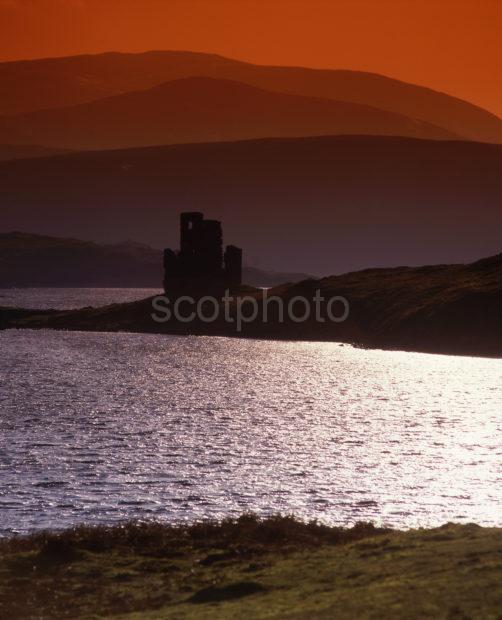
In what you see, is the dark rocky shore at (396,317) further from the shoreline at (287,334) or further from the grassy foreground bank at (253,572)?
the grassy foreground bank at (253,572)

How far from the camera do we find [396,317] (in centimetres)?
16462

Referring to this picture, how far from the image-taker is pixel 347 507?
45.2 metres

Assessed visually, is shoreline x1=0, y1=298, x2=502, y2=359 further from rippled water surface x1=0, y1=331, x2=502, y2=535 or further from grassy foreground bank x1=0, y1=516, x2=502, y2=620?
grassy foreground bank x1=0, y1=516, x2=502, y2=620

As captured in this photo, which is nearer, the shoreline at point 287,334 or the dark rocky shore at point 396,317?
the shoreline at point 287,334

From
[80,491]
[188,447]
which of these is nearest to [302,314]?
[188,447]

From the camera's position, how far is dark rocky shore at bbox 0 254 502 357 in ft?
501

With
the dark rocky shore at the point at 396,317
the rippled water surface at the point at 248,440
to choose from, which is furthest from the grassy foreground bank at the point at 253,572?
A: the dark rocky shore at the point at 396,317

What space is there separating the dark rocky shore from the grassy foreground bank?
111308mm

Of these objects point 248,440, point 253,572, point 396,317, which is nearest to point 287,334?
point 396,317

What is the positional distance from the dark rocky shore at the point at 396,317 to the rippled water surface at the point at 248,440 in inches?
880

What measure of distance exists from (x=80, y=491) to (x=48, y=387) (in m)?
53.6

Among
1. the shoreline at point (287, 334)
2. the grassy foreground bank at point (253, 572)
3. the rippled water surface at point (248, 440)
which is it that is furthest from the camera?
the shoreline at point (287, 334)

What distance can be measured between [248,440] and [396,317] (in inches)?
3955

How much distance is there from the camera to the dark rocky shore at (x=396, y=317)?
153 m
